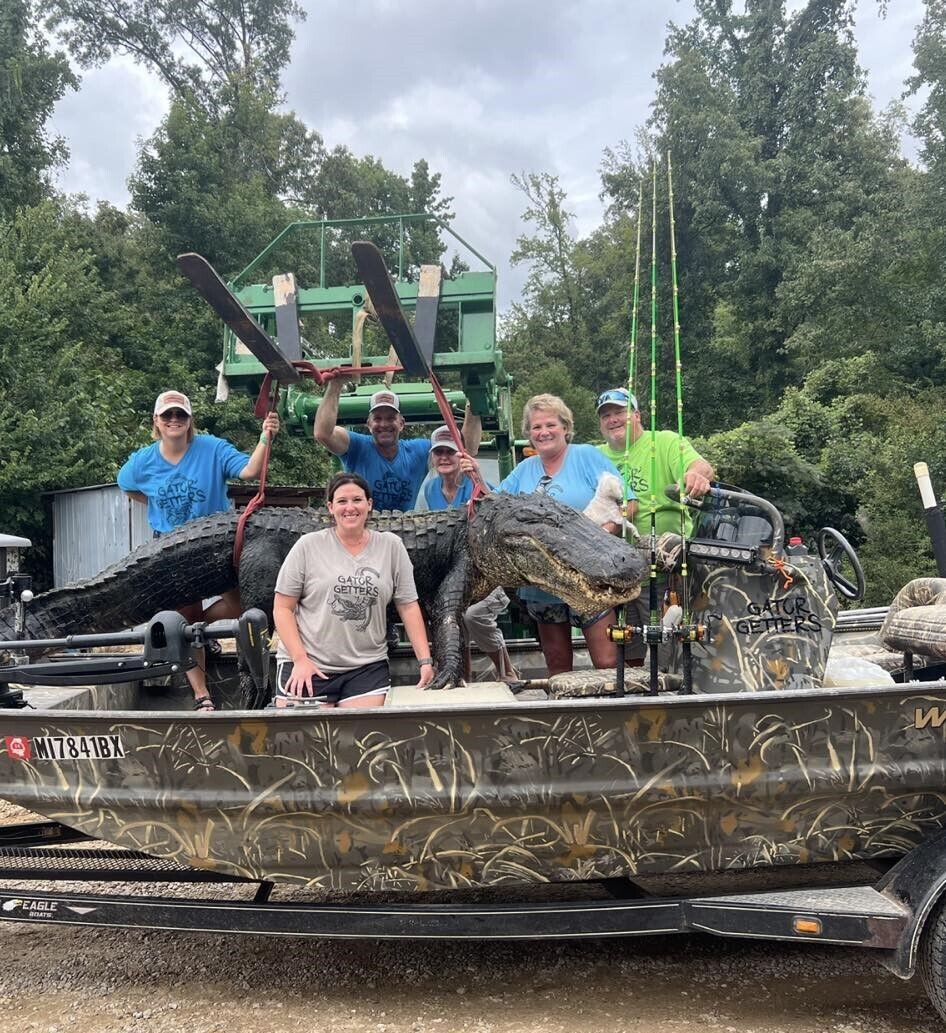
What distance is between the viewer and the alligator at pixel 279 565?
3.05 metres

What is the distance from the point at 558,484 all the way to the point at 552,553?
19.7 inches

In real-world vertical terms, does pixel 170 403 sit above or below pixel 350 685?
Result: above

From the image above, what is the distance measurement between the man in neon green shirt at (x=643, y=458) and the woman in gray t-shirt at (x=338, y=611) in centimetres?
112

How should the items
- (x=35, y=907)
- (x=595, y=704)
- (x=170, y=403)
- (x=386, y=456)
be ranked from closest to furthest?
(x=595, y=704) < (x=35, y=907) < (x=170, y=403) < (x=386, y=456)

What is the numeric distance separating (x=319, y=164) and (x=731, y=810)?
30.1 m

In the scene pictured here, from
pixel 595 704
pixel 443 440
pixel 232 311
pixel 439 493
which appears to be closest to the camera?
pixel 595 704

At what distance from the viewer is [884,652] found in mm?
3312

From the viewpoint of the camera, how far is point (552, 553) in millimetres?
2893

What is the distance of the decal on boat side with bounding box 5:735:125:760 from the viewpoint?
2039mm

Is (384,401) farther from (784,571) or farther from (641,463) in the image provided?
(784,571)

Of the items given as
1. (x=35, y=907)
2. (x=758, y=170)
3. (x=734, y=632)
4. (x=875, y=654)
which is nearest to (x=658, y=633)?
(x=734, y=632)

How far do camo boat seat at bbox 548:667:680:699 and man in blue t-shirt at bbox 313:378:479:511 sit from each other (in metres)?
1.70

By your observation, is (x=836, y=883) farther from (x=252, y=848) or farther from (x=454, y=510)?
(x=454, y=510)

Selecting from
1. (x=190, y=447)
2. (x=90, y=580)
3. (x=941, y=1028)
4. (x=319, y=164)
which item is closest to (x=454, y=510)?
(x=190, y=447)
